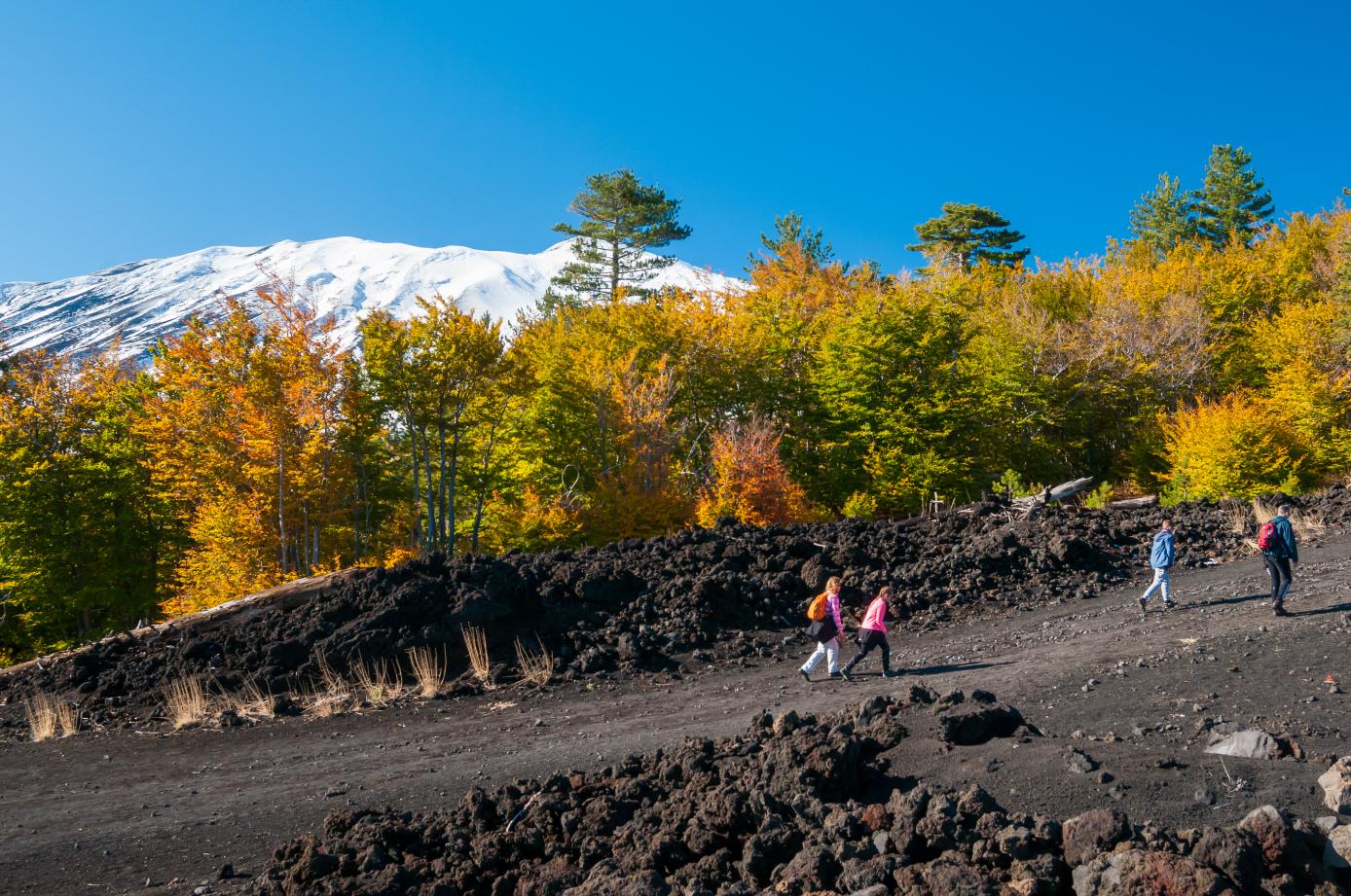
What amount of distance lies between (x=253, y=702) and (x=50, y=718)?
2306 mm

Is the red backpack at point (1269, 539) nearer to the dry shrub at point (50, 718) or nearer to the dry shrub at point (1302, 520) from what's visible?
the dry shrub at point (1302, 520)

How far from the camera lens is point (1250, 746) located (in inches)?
213

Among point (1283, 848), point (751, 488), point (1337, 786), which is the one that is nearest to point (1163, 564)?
point (1337, 786)

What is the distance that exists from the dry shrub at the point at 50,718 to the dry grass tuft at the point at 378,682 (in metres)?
3.29

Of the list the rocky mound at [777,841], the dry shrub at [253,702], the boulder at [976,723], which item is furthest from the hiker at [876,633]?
the dry shrub at [253,702]

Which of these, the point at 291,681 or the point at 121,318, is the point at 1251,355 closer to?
the point at 291,681

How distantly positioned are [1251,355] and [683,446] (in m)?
26.7

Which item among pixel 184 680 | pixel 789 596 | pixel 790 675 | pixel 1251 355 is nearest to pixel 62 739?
pixel 184 680

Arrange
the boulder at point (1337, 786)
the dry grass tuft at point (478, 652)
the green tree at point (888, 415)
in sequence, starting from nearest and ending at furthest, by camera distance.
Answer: the boulder at point (1337, 786) < the dry grass tuft at point (478, 652) < the green tree at point (888, 415)

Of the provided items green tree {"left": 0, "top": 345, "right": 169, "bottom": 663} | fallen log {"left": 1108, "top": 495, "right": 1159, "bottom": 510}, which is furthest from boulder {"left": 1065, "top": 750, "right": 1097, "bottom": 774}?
green tree {"left": 0, "top": 345, "right": 169, "bottom": 663}

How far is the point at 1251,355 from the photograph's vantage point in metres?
38.8

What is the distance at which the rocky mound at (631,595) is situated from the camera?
39.4 feet

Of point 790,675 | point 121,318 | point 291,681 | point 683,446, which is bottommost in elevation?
point 790,675

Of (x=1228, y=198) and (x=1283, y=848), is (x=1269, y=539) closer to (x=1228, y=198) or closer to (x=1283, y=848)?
(x=1283, y=848)
